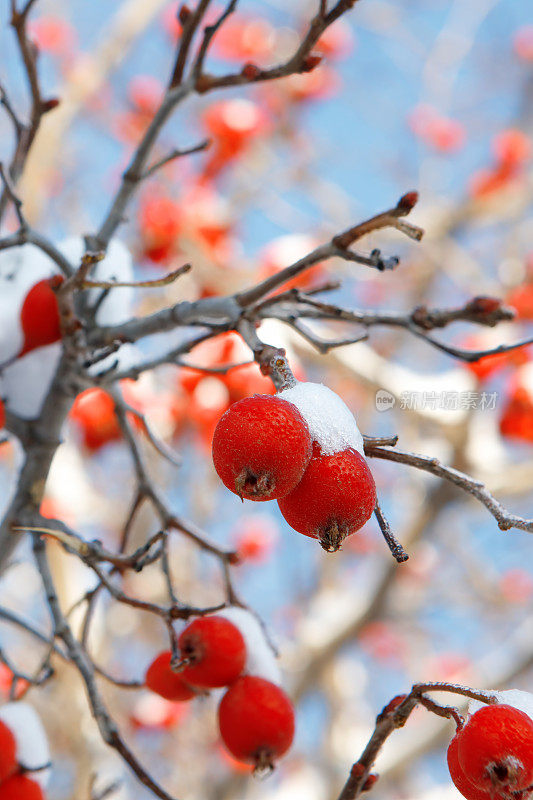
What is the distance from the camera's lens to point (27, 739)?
4.41 feet

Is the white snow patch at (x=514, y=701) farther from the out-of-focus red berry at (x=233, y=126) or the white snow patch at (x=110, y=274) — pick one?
the out-of-focus red berry at (x=233, y=126)

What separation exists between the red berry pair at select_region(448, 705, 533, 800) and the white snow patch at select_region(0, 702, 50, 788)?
0.84 m

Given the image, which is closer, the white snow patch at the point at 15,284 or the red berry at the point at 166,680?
the red berry at the point at 166,680

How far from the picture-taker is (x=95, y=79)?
396cm

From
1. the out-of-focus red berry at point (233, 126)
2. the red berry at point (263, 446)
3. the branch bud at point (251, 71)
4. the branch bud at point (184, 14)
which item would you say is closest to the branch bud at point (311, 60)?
the branch bud at point (251, 71)

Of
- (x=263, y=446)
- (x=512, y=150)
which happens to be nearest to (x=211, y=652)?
(x=263, y=446)

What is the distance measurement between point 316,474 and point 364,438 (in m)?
0.13

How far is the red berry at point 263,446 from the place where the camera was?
2.52 ft

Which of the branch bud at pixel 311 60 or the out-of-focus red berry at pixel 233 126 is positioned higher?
the out-of-focus red berry at pixel 233 126

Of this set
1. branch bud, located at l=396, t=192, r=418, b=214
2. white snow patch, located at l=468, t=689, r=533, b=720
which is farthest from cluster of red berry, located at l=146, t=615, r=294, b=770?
branch bud, located at l=396, t=192, r=418, b=214

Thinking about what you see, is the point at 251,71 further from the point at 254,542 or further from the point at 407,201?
the point at 254,542

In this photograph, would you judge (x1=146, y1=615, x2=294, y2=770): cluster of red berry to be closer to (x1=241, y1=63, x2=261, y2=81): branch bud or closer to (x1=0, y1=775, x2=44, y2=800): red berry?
(x1=0, y1=775, x2=44, y2=800): red berry

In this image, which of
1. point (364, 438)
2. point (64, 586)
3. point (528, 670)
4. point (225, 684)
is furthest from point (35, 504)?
point (528, 670)

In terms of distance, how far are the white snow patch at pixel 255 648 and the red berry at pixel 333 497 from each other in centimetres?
59
